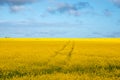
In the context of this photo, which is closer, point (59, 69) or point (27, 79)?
point (27, 79)

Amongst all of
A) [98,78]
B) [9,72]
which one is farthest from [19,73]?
[98,78]

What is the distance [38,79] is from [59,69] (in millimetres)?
3810

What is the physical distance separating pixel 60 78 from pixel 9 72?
3454 millimetres

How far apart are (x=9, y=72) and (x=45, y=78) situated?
2.98 m

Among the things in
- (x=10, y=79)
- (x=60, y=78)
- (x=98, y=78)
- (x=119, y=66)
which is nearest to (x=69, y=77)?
(x=60, y=78)

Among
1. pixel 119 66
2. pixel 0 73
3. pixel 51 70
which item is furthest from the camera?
pixel 119 66

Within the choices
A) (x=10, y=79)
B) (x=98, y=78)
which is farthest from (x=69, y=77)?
(x=10, y=79)

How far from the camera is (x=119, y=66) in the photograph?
1667 centimetres

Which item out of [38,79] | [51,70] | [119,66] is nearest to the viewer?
[38,79]

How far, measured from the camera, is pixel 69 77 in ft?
39.2

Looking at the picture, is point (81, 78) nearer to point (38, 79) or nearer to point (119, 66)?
point (38, 79)

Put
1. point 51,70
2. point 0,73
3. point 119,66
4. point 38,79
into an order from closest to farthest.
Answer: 1. point 38,79
2. point 0,73
3. point 51,70
4. point 119,66

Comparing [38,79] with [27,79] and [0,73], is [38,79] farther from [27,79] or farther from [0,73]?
[0,73]

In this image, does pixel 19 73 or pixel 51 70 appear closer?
pixel 19 73
